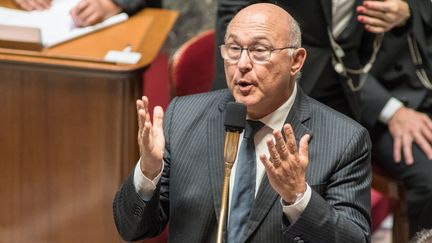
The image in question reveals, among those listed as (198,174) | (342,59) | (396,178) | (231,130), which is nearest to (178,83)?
(342,59)

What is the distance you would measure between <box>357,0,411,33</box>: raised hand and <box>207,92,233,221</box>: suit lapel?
71 centimetres

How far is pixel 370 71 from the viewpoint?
2.71 m

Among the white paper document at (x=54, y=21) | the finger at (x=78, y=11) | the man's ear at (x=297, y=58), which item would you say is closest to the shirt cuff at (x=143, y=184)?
the man's ear at (x=297, y=58)

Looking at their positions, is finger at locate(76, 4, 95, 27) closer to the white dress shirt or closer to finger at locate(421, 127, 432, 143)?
the white dress shirt

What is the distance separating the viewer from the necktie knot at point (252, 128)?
1.86m

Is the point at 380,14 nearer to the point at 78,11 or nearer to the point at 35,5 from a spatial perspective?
the point at 78,11

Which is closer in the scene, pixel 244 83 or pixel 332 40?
pixel 244 83

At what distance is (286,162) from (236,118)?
0.12m

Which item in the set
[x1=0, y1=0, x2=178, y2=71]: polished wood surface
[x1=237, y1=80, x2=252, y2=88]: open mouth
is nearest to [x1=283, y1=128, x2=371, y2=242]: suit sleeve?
[x1=237, y1=80, x2=252, y2=88]: open mouth

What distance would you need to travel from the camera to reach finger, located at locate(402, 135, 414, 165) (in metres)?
2.64

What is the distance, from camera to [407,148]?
2645mm

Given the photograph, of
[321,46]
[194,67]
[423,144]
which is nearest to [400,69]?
[423,144]

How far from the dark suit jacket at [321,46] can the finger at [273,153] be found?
0.87m

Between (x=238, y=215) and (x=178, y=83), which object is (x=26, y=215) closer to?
(x=178, y=83)
